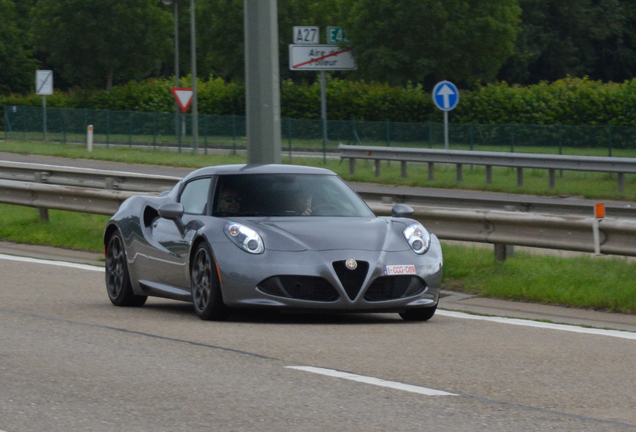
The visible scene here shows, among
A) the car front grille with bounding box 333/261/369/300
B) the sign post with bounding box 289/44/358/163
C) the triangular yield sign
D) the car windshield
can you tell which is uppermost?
the sign post with bounding box 289/44/358/163

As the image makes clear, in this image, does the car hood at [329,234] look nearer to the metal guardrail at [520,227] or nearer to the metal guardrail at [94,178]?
the metal guardrail at [520,227]

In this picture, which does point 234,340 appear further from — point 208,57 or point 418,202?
point 208,57

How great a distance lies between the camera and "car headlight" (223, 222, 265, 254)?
28.8ft

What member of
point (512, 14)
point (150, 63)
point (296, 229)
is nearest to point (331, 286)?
point (296, 229)

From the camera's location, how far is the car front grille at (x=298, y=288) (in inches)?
340

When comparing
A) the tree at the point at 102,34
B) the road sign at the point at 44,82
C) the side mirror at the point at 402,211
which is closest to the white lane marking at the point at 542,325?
the side mirror at the point at 402,211

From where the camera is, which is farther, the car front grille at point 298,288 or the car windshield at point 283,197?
the car windshield at point 283,197

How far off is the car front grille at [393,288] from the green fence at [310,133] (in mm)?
25100

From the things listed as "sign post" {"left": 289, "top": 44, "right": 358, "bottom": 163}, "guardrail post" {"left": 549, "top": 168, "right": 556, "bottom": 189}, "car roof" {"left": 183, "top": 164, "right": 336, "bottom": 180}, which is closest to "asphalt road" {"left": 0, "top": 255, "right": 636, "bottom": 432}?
"car roof" {"left": 183, "top": 164, "right": 336, "bottom": 180}

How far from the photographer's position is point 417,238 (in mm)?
9203

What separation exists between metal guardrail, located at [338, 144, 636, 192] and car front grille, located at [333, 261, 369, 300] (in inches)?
744

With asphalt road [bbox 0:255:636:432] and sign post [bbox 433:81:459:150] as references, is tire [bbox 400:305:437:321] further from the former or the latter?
sign post [bbox 433:81:459:150]

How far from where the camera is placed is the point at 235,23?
3019 inches

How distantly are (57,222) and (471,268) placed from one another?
750 centimetres
